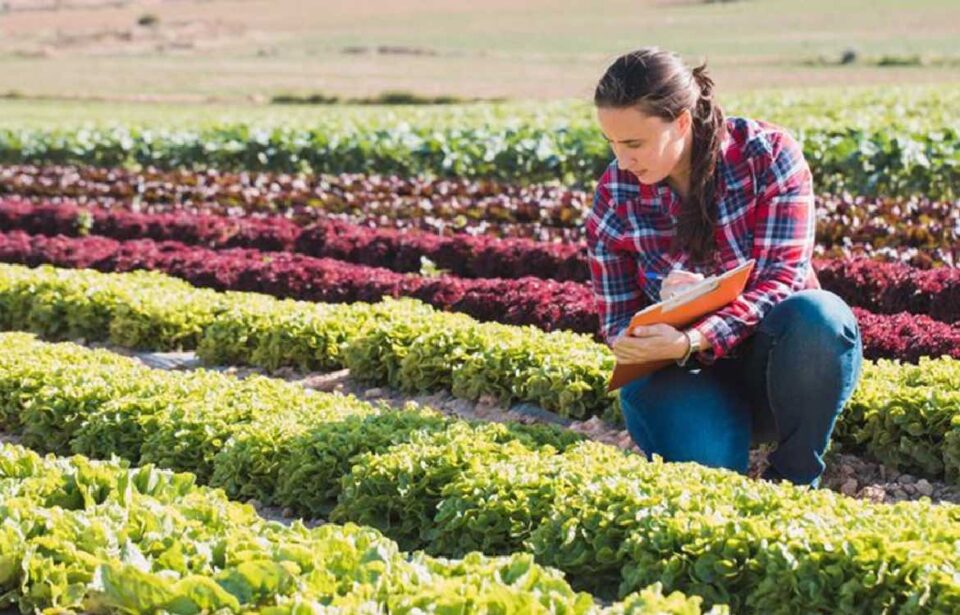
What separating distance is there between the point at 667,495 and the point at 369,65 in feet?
168

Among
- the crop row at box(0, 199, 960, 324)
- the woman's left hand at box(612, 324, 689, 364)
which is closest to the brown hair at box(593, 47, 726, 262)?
the woman's left hand at box(612, 324, 689, 364)

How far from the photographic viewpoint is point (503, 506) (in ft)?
17.0

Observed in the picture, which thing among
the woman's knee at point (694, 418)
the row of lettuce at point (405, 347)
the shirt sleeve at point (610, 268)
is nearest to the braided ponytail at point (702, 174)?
the shirt sleeve at point (610, 268)

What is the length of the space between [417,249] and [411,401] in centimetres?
528

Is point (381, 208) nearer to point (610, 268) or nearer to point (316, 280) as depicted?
point (316, 280)

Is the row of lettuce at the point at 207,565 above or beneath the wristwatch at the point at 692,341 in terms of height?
beneath

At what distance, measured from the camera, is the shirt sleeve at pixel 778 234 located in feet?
18.9

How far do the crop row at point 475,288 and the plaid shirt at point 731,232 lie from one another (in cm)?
232

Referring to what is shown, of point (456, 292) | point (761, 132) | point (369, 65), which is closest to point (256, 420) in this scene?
point (761, 132)

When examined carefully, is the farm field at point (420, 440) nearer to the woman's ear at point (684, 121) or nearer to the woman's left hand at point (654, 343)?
the woman's left hand at point (654, 343)

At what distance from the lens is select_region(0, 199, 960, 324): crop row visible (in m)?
9.75

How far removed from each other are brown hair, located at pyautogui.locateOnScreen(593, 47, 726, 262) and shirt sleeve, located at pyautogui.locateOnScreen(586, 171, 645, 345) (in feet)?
0.88

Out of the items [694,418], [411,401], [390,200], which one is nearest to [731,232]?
[694,418]

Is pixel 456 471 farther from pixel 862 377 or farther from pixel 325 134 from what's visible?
pixel 325 134
